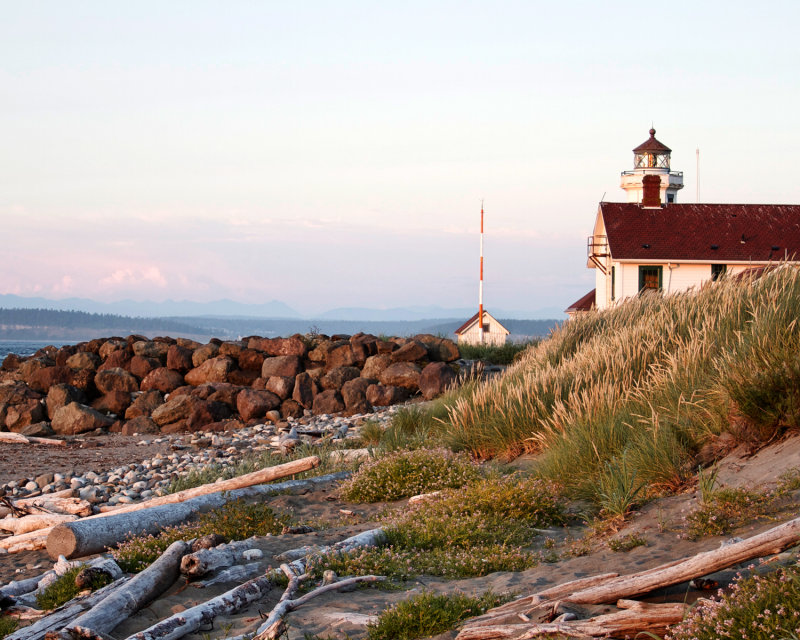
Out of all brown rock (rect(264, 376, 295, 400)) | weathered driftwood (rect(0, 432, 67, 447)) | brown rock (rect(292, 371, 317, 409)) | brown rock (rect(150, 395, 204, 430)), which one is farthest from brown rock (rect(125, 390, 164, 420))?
brown rock (rect(292, 371, 317, 409))

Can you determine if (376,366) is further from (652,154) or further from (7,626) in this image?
(652,154)

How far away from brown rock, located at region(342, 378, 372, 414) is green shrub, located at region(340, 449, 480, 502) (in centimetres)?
761

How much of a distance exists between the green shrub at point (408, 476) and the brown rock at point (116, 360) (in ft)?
40.9

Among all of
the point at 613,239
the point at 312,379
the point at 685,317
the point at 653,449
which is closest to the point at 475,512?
the point at 653,449

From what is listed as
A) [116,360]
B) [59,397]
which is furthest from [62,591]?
[116,360]

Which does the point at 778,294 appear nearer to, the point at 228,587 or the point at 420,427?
the point at 420,427

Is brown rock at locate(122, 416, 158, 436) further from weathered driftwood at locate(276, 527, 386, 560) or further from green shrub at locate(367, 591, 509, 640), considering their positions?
green shrub at locate(367, 591, 509, 640)

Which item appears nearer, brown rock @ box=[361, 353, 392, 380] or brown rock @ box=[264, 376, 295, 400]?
brown rock @ box=[264, 376, 295, 400]

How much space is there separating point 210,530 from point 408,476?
235cm

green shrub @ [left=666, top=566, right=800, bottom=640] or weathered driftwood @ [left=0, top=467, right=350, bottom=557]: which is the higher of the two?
green shrub @ [left=666, top=566, right=800, bottom=640]

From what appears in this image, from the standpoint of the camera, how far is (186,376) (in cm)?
1859

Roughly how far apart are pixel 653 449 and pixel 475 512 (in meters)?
1.60

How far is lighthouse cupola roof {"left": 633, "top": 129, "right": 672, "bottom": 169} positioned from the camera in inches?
1789

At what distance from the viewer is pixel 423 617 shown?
4102 mm
